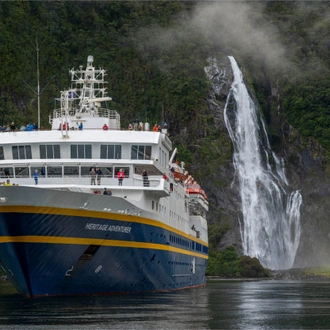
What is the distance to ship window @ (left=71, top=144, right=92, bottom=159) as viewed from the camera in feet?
173

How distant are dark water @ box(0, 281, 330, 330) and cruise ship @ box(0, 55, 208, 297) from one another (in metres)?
1.25

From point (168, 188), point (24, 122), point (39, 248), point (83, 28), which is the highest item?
point (83, 28)

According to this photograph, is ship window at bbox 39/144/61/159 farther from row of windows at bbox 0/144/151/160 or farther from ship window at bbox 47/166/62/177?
ship window at bbox 47/166/62/177

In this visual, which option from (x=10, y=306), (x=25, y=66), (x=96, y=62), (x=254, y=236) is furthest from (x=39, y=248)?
(x=96, y=62)

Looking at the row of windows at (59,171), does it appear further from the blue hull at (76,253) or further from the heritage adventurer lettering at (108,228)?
the heritage adventurer lettering at (108,228)

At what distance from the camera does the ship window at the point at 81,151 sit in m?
52.7

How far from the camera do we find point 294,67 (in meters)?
165

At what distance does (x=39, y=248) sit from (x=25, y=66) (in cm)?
10630

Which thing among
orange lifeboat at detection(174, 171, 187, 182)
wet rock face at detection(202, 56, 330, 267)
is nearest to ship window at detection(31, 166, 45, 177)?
orange lifeboat at detection(174, 171, 187, 182)

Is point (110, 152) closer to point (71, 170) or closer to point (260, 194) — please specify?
point (71, 170)

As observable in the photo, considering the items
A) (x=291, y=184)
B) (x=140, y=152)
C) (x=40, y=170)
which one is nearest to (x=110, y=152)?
(x=140, y=152)

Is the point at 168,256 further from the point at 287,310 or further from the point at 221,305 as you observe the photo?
the point at 287,310

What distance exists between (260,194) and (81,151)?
8611 cm

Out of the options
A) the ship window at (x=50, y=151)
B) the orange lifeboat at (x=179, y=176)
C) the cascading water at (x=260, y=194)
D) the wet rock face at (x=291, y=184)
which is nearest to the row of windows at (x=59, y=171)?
the ship window at (x=50, y=151)
